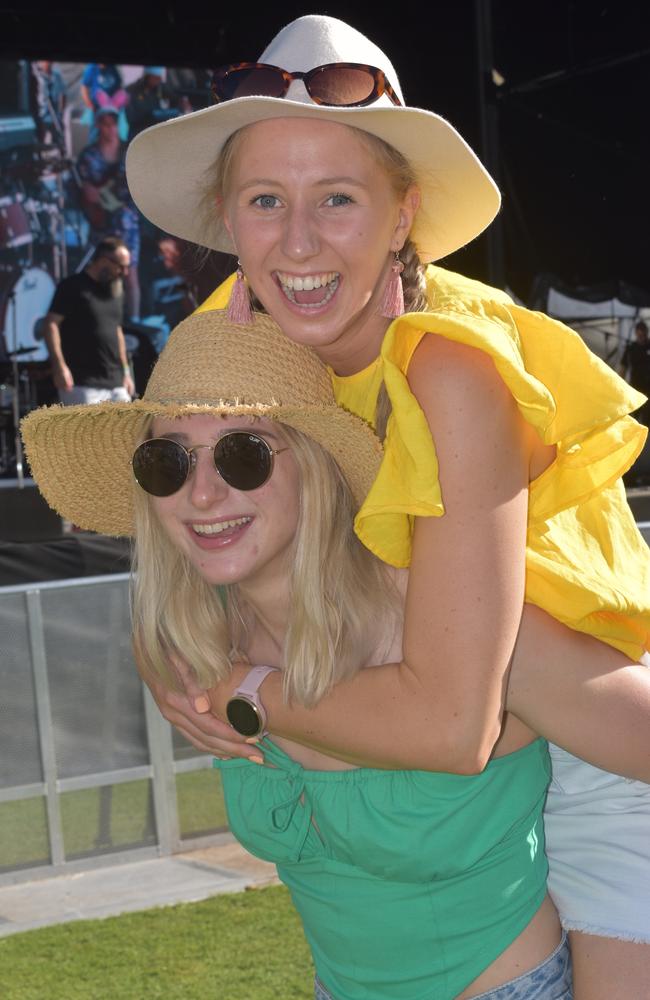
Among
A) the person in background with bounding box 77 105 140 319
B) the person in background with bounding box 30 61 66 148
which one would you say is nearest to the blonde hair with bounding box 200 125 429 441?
the person in background with bounding box 77 105 140 319

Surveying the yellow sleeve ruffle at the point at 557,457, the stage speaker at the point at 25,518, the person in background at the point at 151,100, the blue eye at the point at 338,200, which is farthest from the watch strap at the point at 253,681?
the person in background at the point at 151,100

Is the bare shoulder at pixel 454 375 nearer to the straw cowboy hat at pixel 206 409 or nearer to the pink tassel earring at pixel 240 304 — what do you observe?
the straw cowboy hat at pixel 206 409

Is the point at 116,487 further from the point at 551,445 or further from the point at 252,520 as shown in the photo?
the point at 551,445

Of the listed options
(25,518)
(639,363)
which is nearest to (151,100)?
(639,363)

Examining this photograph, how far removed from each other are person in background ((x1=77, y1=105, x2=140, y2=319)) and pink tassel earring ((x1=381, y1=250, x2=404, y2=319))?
915 cm

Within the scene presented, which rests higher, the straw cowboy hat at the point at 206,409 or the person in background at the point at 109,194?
the straw cowboy hat at the point at 206,409

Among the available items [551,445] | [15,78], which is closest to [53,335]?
[15,78]

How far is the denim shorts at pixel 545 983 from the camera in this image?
173 cm

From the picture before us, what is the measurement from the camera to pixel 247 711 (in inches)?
70.9

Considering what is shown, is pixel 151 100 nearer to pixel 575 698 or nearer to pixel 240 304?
pixel 240 304

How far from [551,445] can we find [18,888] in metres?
3.44

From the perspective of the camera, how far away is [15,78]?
1052 centimetres

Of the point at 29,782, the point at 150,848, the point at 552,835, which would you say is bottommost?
the point at 150,848

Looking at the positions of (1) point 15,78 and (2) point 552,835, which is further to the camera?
(1) point 15,78
